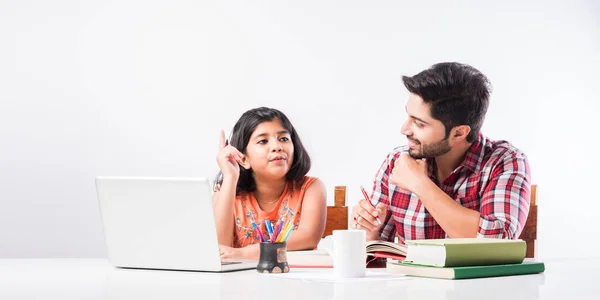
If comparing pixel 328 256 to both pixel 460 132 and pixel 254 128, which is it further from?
pixel 254 128

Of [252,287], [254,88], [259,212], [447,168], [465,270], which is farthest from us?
[254,88]

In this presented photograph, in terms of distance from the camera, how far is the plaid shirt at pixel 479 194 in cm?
192

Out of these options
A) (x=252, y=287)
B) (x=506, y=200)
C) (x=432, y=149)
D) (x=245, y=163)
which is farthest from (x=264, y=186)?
(x=252, y=287)

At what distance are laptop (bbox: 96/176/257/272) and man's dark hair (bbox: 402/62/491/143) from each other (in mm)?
887

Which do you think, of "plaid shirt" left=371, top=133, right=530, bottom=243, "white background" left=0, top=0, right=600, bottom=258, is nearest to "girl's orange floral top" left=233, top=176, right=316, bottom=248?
"plaid shirt" left=371, top=133, right=530, bottom=243

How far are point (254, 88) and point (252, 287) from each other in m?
2.74

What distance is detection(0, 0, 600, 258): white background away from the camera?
3.55 m

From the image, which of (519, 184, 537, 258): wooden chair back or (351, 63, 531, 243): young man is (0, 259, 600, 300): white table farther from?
(519, 184, 537, 258): wooden chair back

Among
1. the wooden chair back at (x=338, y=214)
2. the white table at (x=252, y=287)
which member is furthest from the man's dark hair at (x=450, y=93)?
the white table at (x=252, y=287)

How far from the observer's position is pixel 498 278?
48.9 inches

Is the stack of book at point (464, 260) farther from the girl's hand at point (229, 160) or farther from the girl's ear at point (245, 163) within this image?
the girl's ear at point (245, 163)

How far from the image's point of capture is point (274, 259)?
1304 mm

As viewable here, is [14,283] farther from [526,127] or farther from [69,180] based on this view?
[526,127]

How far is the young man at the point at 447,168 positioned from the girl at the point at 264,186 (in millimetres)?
233
